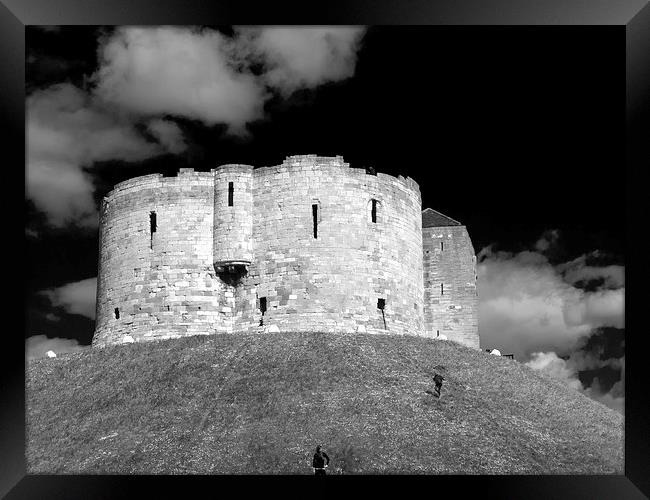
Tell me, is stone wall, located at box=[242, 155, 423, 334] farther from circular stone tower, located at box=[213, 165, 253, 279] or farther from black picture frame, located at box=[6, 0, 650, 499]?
black picture frame, located at box=[6, 0, 650, 499]

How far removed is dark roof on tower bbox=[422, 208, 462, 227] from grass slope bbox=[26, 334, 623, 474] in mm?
9761

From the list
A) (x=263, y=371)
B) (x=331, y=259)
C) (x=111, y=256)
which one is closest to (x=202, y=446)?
(x=263, y=371)

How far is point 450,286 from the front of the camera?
40.8m

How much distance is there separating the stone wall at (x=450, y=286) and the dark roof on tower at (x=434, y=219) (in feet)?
1.32

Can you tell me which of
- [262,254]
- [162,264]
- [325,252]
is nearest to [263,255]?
[262,254]

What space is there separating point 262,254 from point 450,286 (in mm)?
10127

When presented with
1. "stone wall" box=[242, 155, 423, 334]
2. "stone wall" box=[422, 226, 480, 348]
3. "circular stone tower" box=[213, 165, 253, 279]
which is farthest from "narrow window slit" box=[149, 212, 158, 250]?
"stone wall" box=[422, 226, 480, 348]

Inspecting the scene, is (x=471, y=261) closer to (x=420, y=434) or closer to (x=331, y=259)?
(x=331, y=259)

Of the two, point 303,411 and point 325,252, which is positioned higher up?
point 325,252

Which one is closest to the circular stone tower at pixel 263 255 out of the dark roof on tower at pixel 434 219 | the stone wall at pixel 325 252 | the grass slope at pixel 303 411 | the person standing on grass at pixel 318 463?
the stone wall at pixel 325 252

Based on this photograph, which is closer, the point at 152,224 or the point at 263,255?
the point at 263,255

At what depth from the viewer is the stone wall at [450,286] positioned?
4053 centimetres
